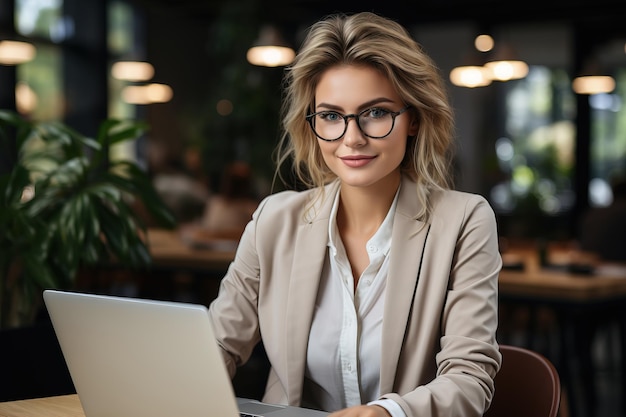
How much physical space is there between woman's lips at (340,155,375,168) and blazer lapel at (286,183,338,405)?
0.21 meters

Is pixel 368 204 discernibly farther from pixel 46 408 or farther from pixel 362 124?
pixel 46 408

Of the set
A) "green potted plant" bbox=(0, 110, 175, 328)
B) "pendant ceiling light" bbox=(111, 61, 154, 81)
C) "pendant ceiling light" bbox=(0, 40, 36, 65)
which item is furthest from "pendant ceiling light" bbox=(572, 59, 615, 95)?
"green potted plant" bbox=(0, 110, 175, 328)

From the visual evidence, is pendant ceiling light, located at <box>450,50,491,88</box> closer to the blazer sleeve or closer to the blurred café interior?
the blurred café interior

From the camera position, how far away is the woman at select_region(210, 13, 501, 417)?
5.86 ft

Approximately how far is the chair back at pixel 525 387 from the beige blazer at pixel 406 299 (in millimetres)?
184

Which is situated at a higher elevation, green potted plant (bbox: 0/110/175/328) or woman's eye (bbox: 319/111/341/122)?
woman's eye (bbox: 319/111/341/122)

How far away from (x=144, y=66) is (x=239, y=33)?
1.62m

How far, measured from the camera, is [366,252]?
1.96 m

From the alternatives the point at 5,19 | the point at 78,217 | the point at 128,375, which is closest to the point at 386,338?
the point at 128,375

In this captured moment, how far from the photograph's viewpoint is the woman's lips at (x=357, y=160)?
1.82 meters

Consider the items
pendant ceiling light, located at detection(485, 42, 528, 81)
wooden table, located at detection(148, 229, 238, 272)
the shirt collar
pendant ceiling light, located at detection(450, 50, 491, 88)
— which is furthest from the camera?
pendant ceiling light, located at detection(450, 50, 491, 88)

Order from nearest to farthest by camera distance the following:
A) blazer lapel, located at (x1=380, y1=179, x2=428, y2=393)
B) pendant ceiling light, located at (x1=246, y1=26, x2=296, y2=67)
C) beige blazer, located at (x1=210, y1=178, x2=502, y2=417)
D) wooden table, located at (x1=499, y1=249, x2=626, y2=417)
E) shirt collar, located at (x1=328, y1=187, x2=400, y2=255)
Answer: beige blazer, located at (x1=210, y1=178, x2=502, y2=417) → blazer lapel, located at (x1=380, y1=179, x2=428, y2=393) → shirt collar, located at (x1=328, y1=187, x2=400, y2=255) → wooden table, located at (x1=499, y1=249, x2=626, y2=417) → pendant ceiling light, located at (x1=246, y1=26, x2=296, y2=67)

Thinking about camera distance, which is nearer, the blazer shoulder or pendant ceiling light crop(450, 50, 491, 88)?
the blazer shoulder

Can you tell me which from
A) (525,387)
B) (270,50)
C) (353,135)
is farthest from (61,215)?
(270,50)
